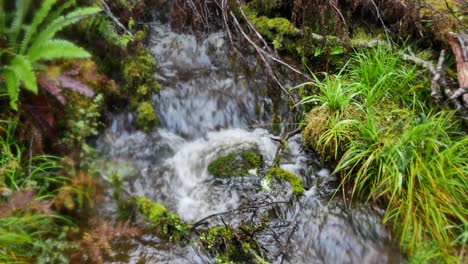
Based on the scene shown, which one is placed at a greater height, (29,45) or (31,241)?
(29,45)

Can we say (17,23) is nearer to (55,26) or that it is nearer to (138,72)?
(55,26)

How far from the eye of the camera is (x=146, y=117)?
363cm

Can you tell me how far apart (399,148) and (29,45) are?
11.1 ft

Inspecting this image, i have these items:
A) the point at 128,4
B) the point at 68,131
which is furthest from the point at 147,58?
the point at 68,131

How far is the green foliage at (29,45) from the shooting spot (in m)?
2.70

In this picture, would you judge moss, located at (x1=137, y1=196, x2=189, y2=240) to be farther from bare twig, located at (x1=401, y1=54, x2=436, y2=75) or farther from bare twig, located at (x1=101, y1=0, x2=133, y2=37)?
bare twig, located at (x1=401, y1=54, x2=436, y2=75)

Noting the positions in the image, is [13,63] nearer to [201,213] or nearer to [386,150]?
[201,213]

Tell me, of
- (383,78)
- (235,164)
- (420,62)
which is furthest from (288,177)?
(420,62)

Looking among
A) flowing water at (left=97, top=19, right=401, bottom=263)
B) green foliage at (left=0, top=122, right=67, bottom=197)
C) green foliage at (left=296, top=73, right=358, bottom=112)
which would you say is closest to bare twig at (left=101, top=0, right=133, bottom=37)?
flowing water at (left=97, top=19, right=401, bottom=263)

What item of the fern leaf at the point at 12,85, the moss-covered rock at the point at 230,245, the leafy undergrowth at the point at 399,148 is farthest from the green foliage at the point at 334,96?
the fern leaf at the point at 12,85

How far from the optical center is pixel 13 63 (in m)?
2.79

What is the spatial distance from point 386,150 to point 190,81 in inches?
89.3

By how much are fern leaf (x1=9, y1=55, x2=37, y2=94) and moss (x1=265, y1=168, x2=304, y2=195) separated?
2026 mm

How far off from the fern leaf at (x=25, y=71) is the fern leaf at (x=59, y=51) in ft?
0.41
